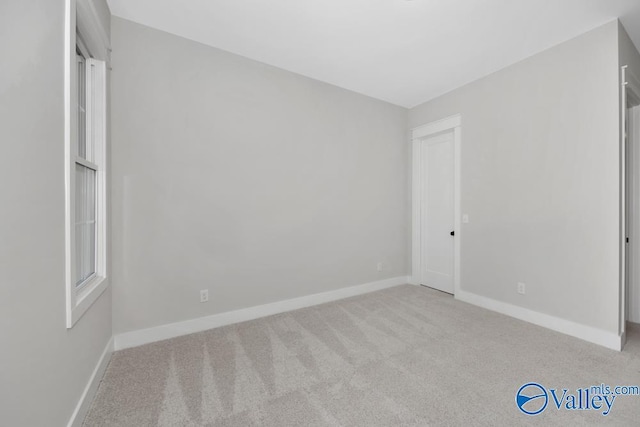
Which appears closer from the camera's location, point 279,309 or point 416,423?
point 416,423

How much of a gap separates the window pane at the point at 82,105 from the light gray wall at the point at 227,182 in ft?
0.88

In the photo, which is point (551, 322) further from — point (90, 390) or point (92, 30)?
point (92, 30)

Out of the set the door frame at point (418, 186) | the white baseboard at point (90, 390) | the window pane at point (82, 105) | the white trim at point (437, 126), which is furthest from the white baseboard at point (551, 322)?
the window pane at point (82, 105)

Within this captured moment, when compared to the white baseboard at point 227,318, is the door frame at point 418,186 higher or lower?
higher

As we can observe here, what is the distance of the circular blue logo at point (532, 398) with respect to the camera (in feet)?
5.23

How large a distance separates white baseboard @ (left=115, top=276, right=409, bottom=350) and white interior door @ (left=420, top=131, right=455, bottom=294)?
0.92m

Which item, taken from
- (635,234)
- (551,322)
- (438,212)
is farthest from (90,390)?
(635,234)

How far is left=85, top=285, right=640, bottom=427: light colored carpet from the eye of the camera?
59.9 inches

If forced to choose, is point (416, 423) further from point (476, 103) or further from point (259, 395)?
point (476, 103)

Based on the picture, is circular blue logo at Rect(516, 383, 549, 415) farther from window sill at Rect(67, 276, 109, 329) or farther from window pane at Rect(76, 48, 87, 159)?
window pane at Rect(76, 48, 87, 159)

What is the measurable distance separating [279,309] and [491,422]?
6.97 feet

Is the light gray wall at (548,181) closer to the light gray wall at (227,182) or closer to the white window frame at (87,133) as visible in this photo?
the light gray wall at (227,182)

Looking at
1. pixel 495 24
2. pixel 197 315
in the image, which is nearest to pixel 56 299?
pixel 197 315

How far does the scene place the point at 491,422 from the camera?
1477 mm
